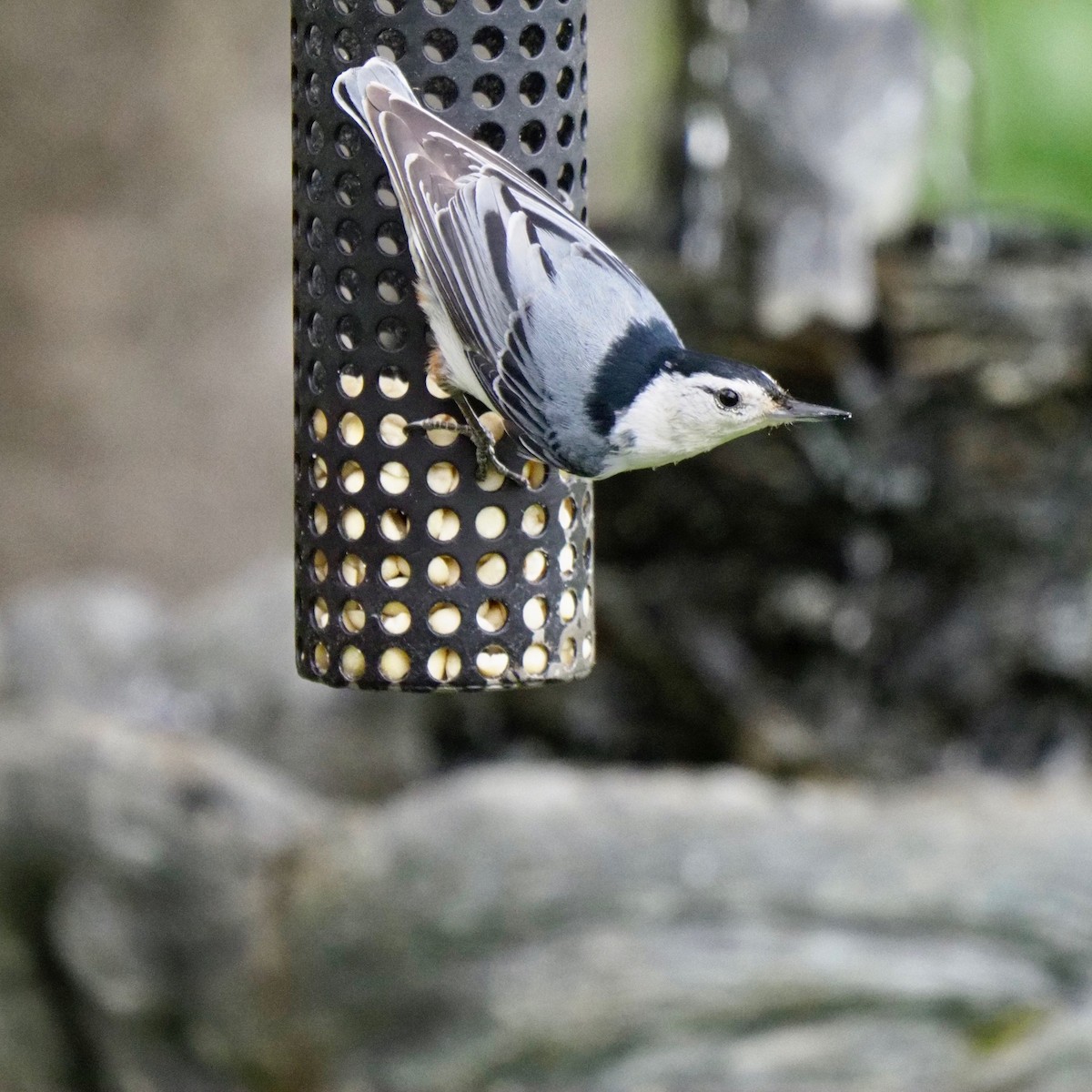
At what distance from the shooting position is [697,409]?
86.0 inches

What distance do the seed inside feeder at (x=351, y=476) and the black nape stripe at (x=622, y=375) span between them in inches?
16.3

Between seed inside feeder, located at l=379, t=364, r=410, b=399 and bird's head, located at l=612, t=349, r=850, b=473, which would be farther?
seed inside feeder, located at l=379, t=364, r=410, b=399

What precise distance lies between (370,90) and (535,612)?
725mm

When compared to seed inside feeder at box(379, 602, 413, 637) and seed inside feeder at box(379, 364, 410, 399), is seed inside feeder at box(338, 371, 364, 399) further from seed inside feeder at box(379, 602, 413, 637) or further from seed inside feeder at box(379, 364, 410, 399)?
seed inside feeder at box(379, 602, 413, 637)

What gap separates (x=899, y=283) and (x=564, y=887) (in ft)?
6.22

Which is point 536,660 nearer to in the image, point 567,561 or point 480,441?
point 567,561

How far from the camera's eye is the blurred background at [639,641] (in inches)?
166

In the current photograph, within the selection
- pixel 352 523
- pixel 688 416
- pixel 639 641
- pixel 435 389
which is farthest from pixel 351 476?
pixel 639 641

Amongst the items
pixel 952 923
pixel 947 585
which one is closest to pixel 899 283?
pixel 947 585

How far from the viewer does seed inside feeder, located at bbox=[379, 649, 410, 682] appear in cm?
246

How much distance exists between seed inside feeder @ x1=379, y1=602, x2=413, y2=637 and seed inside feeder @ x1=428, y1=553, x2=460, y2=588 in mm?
55

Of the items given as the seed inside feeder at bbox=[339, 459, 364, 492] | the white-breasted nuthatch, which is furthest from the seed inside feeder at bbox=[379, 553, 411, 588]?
the white-breasted nuthatch

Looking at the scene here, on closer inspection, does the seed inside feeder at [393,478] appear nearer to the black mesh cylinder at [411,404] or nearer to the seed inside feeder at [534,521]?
the black mesh cylinder at [411,404]

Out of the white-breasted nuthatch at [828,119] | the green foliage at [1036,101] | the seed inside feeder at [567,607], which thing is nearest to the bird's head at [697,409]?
the seed inside feeder at [567,607]
